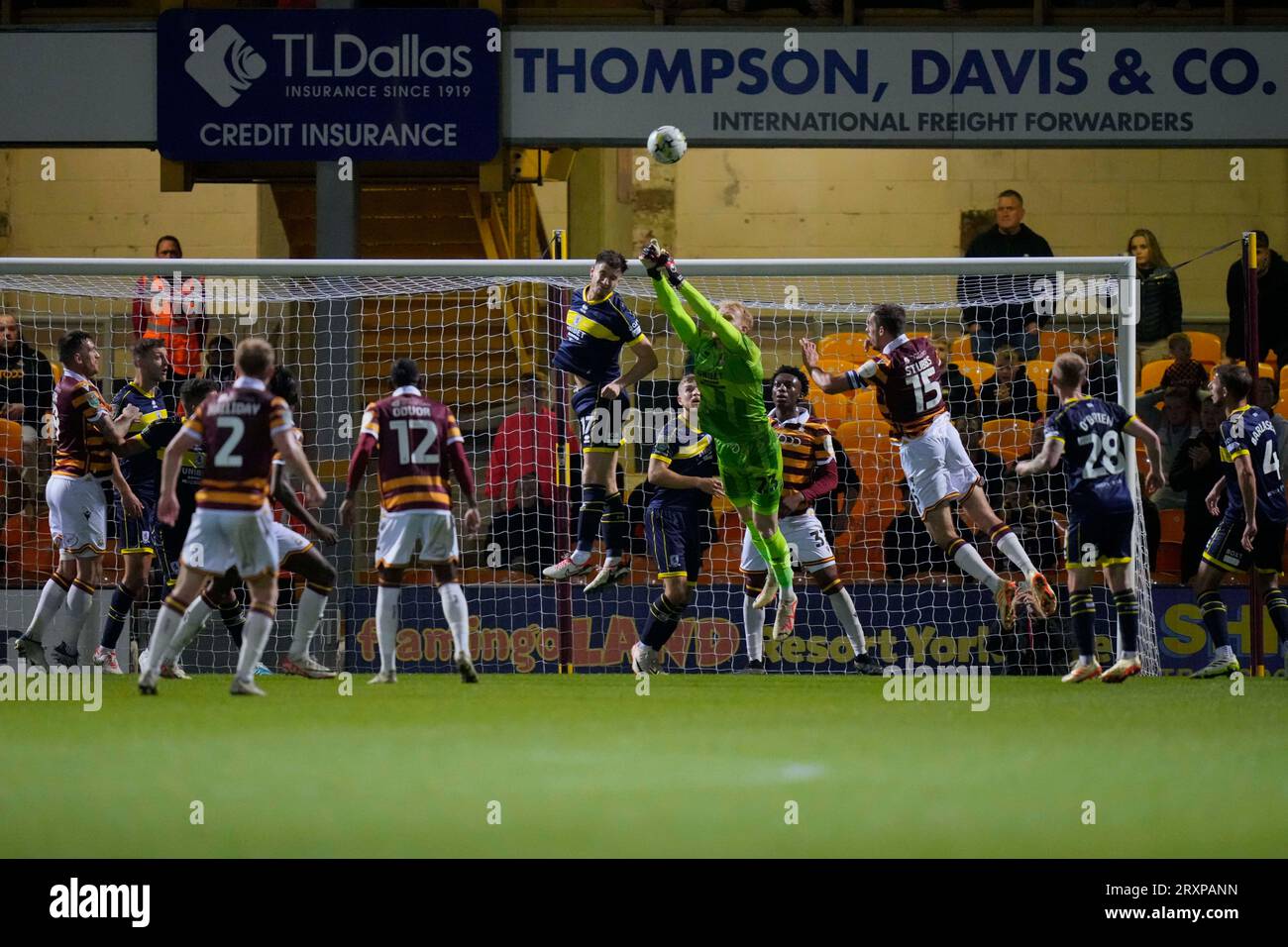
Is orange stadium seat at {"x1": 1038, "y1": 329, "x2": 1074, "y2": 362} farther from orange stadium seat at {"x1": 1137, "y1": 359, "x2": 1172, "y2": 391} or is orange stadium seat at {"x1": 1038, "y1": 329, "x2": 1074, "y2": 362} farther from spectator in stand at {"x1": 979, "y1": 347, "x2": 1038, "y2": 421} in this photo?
spectator in stand at {"x1": 979, "y1": 347, "x2": 1038, "y2": 421}

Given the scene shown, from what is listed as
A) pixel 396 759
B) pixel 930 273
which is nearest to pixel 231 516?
pixel 396 759

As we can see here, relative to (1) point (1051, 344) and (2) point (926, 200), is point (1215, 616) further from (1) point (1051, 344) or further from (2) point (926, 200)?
(2) point (926, 200)

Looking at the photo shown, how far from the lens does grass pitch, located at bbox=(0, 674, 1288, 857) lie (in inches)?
207

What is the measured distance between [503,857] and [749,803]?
120cm

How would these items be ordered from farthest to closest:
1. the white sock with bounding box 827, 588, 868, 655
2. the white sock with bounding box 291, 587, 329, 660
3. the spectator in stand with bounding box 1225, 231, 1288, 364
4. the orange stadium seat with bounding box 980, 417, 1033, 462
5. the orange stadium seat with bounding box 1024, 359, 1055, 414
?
the spectator in stand with bounding box 1225, 231, 1288, 364, the orange stadium seat with bounding box 1024, 359, 1055, 414, the orange stadium seat with bounding box 980, 417, 1033, 462, the white sock with bounding box 827, 588, 868, 655, the white sock with bounding box 291, 587, 329, 660

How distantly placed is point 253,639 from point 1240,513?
6475 mm

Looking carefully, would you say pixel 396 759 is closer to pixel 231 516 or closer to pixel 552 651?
pixel 231 516

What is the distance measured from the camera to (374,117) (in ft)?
44.7

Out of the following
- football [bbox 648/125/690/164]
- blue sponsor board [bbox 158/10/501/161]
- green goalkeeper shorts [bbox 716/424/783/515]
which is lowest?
green goalkeeper shorts [bbox 716/424/783/515]

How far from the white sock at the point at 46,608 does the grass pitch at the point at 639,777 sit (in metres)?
1.68

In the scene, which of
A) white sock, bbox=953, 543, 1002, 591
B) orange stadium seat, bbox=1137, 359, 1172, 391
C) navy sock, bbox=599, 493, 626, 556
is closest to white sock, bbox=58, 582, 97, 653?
navy sock, bbox=599, 493, 626, 556

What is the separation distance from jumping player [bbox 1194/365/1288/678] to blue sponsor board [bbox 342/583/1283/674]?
3.38 ft

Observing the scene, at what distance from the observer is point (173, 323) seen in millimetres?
13875

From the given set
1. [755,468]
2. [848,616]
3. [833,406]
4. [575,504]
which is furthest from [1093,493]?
[575,504]
